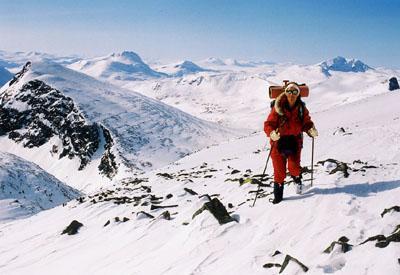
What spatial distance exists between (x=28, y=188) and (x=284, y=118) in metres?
44.5

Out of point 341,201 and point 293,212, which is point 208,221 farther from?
point 341,201

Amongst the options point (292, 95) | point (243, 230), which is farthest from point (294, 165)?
point (243, 230)

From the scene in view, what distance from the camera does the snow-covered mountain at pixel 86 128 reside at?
80375 mm

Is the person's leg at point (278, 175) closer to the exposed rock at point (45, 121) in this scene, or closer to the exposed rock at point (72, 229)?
the exposed rock at point (72, 229)

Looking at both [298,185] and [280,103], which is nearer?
[280,103]

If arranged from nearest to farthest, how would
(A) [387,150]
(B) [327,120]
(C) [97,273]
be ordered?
(C) [97,273] → (A) [387,150] → (B) [327,120]

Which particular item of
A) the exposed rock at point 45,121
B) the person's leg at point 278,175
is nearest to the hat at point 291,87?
the person's leg at point 278,175

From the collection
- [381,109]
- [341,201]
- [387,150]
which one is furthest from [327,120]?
[341,201]

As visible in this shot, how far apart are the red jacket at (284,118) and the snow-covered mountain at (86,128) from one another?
5969 cm

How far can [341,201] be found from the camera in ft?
28.4

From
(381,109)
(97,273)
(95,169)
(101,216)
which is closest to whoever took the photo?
(97,273)

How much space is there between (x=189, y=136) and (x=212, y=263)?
88.3 meters

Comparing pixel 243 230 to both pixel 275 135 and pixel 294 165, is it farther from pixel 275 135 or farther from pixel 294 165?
pixel 294 165

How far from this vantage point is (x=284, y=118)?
984 cm
